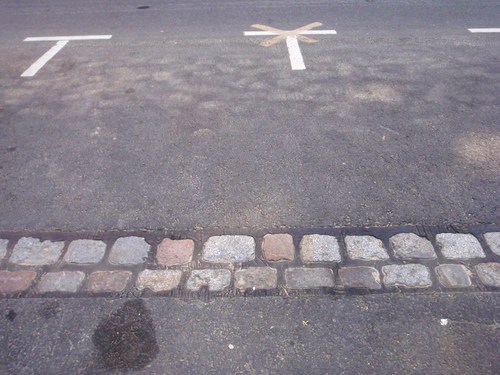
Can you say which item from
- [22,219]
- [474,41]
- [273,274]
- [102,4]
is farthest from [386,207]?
[102,4]

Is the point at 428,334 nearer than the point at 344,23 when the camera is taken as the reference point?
Yes

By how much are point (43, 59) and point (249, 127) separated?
4238 mm

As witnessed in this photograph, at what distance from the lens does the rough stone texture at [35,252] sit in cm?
360

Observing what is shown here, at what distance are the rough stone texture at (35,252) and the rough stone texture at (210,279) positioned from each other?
47.7 inches

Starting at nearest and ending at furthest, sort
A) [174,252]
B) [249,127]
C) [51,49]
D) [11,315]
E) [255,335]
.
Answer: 1. [255,335]
2. [11,315]
3. [174,252]
4. [249,127]
5. [51,49]

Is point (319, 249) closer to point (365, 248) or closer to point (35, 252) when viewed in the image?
point (365, 248)

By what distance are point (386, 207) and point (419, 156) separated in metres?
1.01

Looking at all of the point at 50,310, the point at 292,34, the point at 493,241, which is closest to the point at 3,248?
Answer: the point at 50,310

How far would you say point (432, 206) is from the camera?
157 inches

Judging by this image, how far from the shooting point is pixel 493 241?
11.9 feet

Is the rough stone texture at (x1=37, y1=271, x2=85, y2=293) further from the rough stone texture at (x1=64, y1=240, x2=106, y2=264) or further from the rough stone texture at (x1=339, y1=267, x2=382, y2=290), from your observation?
the rough stone texture at (x1=339, y1=267, x2=382, y2=290)

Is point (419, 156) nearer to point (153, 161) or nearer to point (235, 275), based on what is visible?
point (235, 275)

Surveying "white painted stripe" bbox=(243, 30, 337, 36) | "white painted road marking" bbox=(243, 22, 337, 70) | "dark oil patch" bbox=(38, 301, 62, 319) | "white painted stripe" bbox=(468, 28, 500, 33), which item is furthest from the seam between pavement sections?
"white painted stripe" bbox=(468, 28, 500, 33)

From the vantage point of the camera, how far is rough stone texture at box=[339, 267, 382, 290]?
333 centimetres
